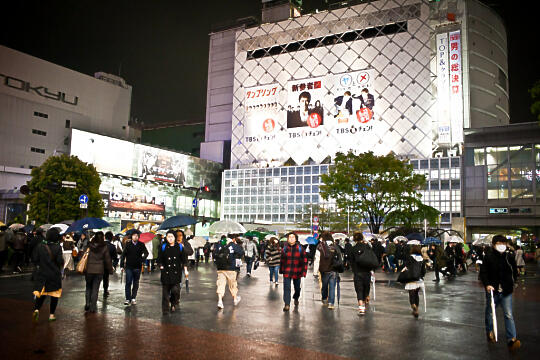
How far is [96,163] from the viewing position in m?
61.7

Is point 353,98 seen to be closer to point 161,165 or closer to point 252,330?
point 161,165

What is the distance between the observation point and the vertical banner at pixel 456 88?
207ft

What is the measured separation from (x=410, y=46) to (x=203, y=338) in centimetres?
6790

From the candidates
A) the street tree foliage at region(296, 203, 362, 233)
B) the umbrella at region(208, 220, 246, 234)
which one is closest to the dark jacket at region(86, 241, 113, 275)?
the umbrella at region(208, 220, 246, 234)

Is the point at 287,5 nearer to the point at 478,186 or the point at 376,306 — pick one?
the point at 478,186

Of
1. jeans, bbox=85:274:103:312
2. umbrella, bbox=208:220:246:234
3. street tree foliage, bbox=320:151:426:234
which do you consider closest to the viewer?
jeans, bbox=85:274:103:312

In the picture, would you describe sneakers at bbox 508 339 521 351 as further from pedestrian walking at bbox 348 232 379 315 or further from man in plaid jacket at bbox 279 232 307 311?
man in plaid jacket at bbox 279 232 307 311

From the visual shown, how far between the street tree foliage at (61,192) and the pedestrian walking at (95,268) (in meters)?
30.5

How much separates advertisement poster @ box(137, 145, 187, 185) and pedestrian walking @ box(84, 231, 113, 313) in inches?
2304

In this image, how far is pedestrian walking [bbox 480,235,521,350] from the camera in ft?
23.7

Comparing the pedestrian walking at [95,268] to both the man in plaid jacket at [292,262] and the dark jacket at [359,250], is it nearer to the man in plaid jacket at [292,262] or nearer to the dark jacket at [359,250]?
the man in plaid jacket at [292,262]

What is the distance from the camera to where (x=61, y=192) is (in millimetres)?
39094

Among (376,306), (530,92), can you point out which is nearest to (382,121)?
(530,92)

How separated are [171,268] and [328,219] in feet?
166
